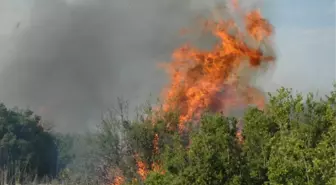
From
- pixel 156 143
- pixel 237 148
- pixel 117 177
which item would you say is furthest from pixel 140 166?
pixel 237 148

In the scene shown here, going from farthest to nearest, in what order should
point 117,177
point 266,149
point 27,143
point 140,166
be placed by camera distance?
point 27,143, point 117,177, point 140,166, point 266,149

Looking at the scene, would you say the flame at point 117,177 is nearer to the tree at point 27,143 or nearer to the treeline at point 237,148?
the treeline at point 237,148

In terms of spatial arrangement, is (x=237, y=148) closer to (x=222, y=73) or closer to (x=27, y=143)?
(x=222, y=73)

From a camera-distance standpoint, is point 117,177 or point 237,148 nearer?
point 237,148

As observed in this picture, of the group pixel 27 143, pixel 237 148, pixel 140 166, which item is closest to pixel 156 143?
pixel 140 166

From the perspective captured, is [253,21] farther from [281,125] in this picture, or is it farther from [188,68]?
[281,125]

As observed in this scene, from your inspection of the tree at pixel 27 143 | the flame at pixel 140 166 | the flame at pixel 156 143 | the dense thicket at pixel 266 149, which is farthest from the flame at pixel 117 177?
the tree at pixel 27 143

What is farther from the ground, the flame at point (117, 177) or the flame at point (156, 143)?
the flame at point (156, 143)

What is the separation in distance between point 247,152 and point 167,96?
15951 mm

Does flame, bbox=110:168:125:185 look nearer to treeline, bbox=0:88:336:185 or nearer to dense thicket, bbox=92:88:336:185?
treeline, bbox=0:88:336:185

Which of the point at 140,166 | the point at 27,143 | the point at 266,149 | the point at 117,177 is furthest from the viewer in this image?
the point at 27,143

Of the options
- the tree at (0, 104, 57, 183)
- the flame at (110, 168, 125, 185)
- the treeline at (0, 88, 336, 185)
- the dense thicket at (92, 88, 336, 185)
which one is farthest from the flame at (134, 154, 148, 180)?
the tree at (0, 104, 57, 183)

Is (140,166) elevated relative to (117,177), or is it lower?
elevated

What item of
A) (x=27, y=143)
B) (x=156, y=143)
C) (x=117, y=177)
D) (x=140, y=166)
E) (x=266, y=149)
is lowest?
(x=266, y=149)
